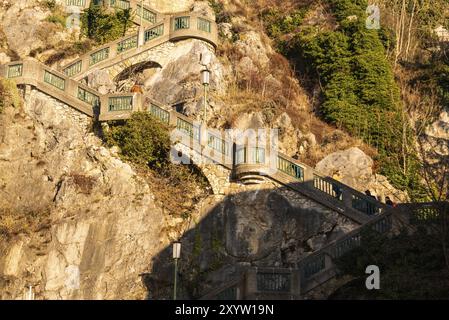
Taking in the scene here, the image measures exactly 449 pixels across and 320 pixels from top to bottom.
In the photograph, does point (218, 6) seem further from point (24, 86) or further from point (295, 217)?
point (295, 217)

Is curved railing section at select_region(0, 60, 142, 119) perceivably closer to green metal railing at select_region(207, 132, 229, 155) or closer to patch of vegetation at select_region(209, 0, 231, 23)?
green metal railing at select_region(207, 132, 229, 155)

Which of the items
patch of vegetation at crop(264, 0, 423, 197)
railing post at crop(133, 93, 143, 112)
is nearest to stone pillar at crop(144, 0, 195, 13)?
patch of vegetation at crop(264, 0, 423, 197)

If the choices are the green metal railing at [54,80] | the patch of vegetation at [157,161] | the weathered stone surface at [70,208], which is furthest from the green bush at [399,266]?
the green metal railing at [54,80]

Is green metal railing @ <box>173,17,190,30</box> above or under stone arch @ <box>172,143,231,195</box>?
above

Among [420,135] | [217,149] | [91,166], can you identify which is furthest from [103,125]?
[420,135]

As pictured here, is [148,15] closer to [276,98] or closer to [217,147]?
[276,98]
